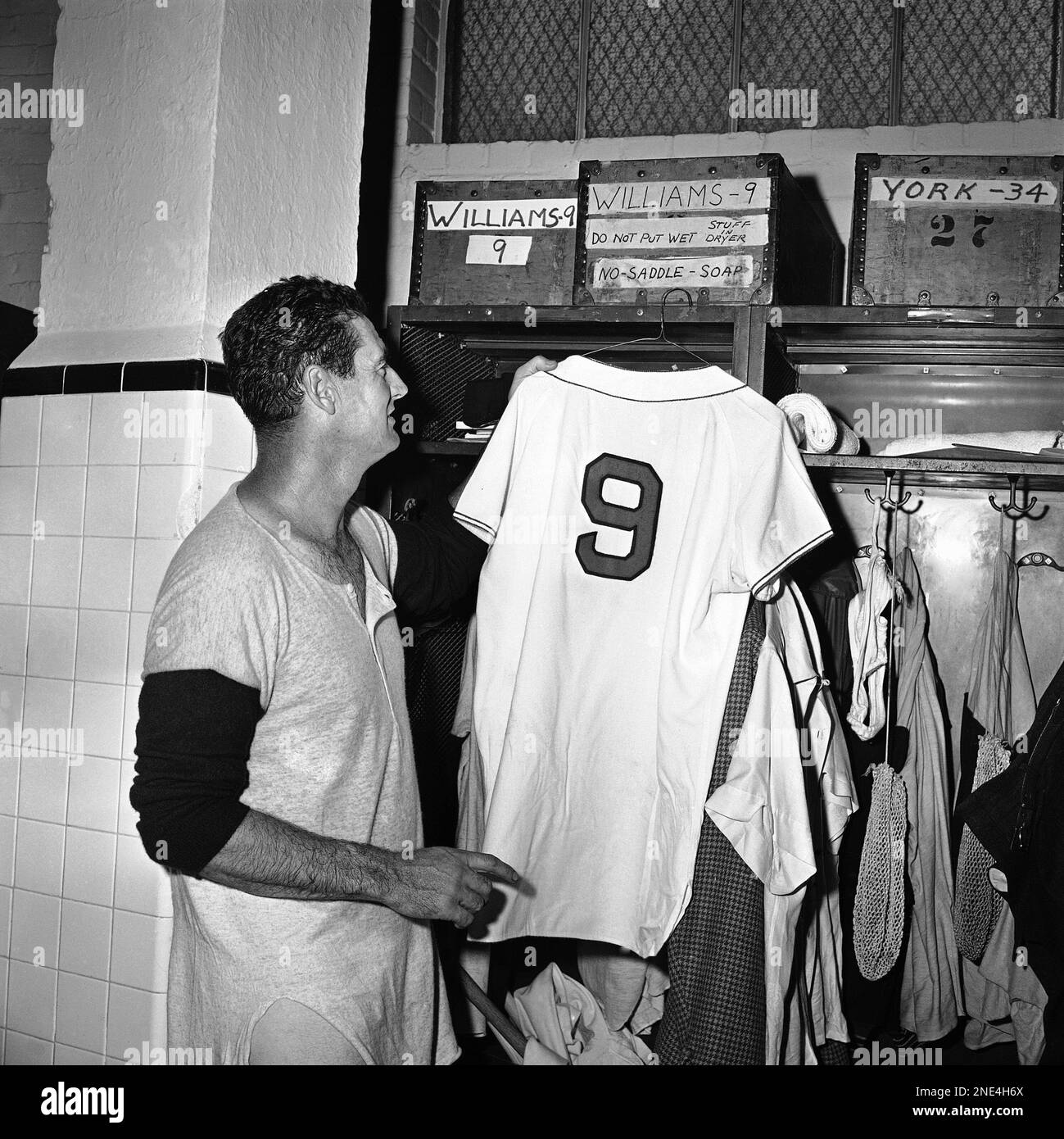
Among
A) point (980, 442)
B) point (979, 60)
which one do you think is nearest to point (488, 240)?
point (980, 442)

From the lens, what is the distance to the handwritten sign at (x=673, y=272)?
2400 mm

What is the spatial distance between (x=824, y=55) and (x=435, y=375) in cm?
191

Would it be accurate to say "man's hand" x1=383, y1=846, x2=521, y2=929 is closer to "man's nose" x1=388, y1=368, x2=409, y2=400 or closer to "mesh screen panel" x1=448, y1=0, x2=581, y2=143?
"man's nose" x1=388, y1=368, x2=409, y2=400

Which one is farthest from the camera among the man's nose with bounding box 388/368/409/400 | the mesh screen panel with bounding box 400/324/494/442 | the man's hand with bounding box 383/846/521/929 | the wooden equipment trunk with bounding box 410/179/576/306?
the wooden equipment trunk with bounding box 410/179/576/306

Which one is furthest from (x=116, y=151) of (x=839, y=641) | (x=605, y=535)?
(x=839, y=641)

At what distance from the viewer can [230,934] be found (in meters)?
1.51

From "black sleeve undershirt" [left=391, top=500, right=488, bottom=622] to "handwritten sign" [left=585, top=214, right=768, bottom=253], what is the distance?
0.81 meters

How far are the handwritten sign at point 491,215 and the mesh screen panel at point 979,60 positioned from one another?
1500 millimetres

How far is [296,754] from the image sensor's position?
1.54 m

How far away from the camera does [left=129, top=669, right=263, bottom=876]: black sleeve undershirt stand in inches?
53.4

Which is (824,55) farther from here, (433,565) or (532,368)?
(433,565)

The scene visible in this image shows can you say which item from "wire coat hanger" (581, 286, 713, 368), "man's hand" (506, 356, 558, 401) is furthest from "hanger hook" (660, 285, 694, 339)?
"man's hand" (506, 356, 558, 401)

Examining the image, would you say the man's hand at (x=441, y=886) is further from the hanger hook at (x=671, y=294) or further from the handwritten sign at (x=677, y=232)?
the handwritten sign at (x=677, y=232)

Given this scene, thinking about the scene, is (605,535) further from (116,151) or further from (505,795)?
(116,151)
